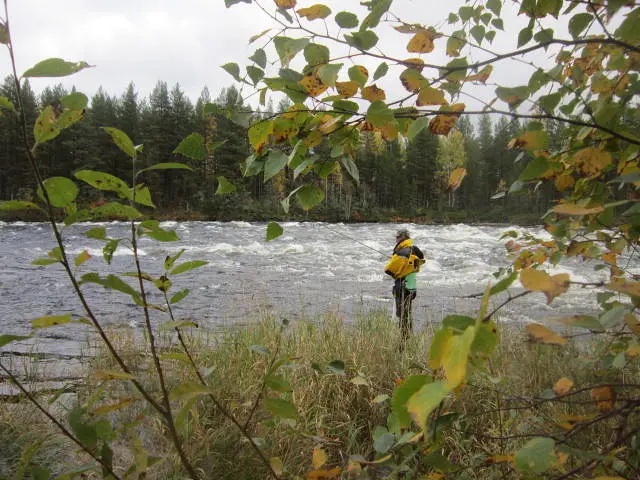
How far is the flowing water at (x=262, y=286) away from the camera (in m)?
6.23

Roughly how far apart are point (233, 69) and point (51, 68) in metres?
0.27

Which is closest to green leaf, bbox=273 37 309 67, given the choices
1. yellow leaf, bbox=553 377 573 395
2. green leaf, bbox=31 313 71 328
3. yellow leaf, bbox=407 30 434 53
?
yellow leaf, bbox=407 30 434 53

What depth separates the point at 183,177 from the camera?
42.9m

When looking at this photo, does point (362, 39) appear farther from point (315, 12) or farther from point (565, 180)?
point (565, 180)

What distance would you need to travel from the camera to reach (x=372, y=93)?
75 centimetres

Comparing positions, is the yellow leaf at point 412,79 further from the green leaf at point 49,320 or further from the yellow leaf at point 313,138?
the green leaf at point 49,320

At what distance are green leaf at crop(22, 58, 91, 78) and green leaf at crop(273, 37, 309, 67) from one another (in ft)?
1.07

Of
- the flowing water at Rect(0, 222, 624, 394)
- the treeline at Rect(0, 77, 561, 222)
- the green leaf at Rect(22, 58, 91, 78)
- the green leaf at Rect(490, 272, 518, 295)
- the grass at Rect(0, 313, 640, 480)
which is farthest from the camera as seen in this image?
the treeline at Rect(0, 77, 561, 222)

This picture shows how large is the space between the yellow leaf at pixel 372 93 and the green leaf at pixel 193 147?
30 centimetres

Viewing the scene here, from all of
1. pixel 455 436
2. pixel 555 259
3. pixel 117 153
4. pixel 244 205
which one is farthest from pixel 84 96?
pixel 117 153

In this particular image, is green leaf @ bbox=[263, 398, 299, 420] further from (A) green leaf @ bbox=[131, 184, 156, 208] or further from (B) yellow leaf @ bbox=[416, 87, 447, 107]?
(B) yellow leaf @ bbox=[416, 87, 447, 107]

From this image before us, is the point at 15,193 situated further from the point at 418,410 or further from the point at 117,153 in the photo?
the point at 418,410

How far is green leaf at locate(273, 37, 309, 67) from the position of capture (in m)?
0.71

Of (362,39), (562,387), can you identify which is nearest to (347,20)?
(362,39)
